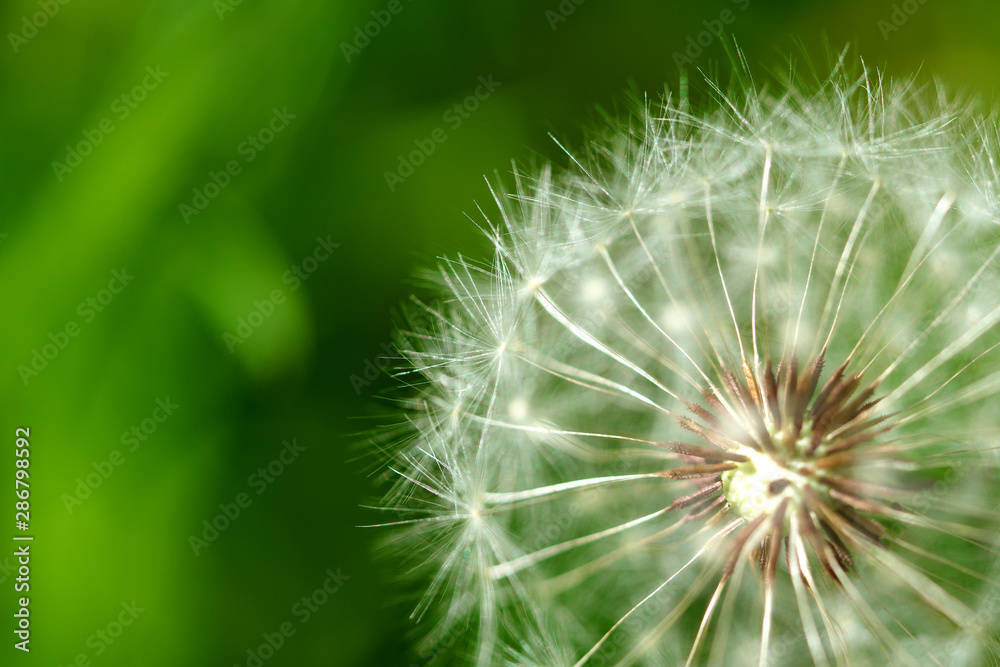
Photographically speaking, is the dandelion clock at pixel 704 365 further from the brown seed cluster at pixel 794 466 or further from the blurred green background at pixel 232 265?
the blurred green background at pixel 232 265

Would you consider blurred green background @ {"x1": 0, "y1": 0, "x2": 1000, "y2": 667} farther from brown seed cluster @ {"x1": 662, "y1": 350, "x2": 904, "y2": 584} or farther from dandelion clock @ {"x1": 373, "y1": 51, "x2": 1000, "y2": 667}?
brown seed cluster @ {"x1": 662, "y1": 350, "x2": 904, "y2": 584}

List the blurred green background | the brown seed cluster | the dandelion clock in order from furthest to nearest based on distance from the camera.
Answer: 1. the blurred green background
2. the dandelion clock
3. the brown seed cluster

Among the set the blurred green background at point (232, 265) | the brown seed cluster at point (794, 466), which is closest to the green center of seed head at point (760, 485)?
the brown seed cluster at point (794, 466)

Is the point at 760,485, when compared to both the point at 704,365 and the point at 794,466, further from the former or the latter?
the point at 704,365

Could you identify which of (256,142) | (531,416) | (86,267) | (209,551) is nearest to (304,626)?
(209,551)

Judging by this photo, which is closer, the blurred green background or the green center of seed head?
the green center of seed head

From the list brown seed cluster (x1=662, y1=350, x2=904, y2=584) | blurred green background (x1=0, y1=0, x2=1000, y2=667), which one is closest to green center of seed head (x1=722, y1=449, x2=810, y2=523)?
brown seed cluster (x1=662, y1=350, x2=904, y2=584)

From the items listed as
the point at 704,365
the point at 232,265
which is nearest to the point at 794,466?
the point at 704,365
